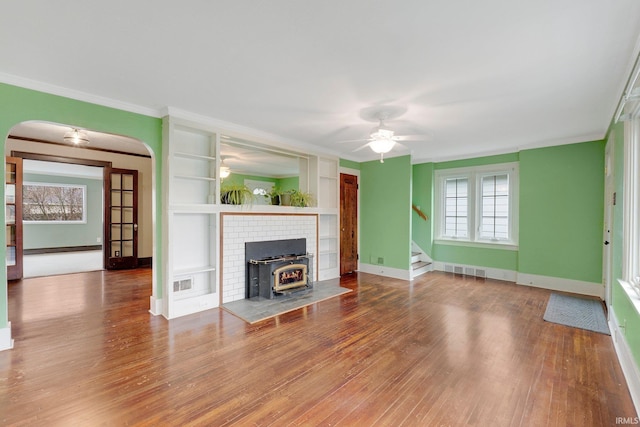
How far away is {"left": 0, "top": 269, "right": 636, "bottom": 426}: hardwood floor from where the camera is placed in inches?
73.9

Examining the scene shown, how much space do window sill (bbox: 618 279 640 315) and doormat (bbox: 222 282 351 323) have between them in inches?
128

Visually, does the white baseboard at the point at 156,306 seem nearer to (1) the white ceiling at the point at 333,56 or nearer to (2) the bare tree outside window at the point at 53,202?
(1) the white ceiling at the point at 333,56

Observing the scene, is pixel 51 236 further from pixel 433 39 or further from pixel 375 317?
pixel 433 39

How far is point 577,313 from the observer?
3.74 metres

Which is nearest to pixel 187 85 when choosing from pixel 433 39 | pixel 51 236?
pixel 433 39

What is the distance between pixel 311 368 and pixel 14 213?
6.41m

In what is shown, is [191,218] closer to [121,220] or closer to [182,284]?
[182,284]

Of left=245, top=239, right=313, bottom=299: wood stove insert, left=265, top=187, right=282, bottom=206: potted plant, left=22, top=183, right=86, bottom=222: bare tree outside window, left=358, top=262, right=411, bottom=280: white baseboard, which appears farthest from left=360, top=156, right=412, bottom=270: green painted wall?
left=22, top=183, right=86, bottom=222: bare tree outside window

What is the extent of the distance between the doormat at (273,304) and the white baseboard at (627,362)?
317 centimetres

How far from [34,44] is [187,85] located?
1094 millimetres

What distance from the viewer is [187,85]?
9.36 ft

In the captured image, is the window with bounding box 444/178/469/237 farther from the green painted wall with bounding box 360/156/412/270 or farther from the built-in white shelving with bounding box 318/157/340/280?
the built-in white shelving with bounding box 318/157/340/280

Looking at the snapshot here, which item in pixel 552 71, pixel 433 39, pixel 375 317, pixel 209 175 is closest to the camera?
pixel 433 39

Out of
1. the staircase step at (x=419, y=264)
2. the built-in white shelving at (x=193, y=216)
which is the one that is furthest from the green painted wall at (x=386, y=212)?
the built-in white shelving at (x=193, y=216)
